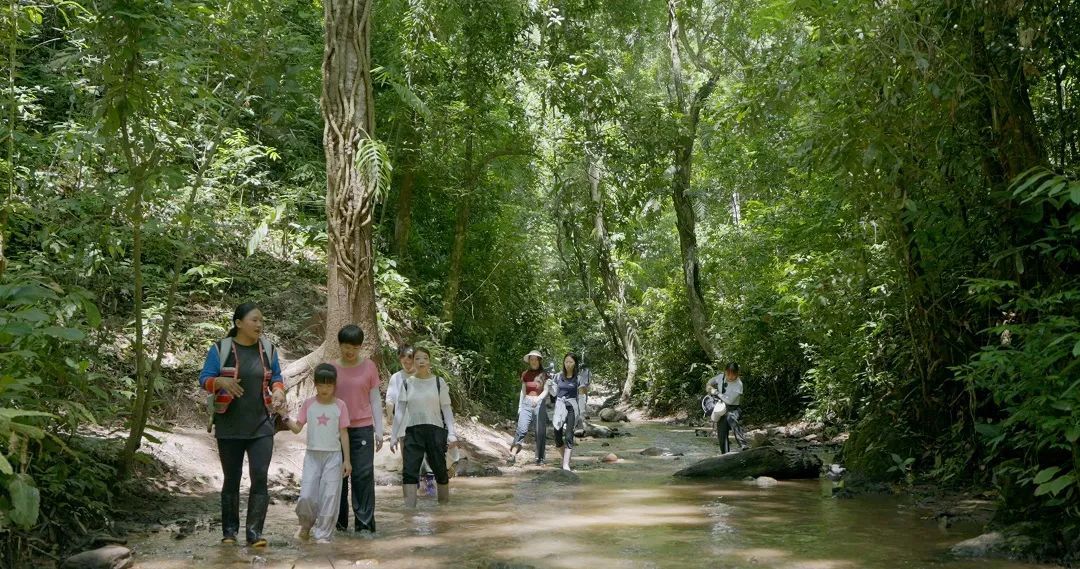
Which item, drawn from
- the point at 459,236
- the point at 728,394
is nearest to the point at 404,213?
the point at 459,236

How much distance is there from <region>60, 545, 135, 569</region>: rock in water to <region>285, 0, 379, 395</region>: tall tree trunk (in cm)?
545

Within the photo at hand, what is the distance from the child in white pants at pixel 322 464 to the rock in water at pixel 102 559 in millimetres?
1529

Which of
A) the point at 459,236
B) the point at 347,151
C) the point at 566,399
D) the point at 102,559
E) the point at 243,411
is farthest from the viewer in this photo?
the point at 459,236

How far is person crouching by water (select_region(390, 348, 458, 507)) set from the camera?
947 centimetres

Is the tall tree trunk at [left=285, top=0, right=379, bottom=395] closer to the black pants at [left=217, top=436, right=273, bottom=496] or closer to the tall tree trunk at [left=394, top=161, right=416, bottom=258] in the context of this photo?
the black pants at [left=217, top=436, right=273, bottom=496]

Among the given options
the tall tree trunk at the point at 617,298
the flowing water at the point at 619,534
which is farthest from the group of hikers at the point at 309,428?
the tall tree trunk at the point at 617,298

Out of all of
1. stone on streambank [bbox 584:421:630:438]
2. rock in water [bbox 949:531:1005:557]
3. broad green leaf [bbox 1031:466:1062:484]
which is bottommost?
rock in water [bbox 949:531:1005:557]

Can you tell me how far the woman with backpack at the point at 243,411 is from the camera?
22.7ft

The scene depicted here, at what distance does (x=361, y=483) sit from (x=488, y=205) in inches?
549

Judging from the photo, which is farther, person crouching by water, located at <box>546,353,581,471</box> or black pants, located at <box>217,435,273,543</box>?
person crouching by water, located at <box>546,353,581,471</box>

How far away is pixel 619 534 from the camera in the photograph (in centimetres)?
787

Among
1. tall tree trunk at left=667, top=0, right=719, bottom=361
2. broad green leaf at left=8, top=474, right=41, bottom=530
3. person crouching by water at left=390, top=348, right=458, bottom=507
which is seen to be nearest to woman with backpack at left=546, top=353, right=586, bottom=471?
person crouching by water at left=390, top=348, right=458, bottom=507

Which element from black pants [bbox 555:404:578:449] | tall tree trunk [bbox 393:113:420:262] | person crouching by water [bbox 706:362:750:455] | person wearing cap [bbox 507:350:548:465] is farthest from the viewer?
tall tree trunk [bbox 393:113:420:262]

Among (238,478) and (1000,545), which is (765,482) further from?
(238,478)
